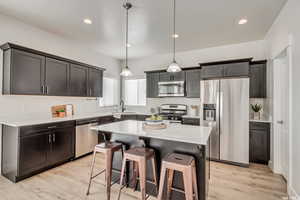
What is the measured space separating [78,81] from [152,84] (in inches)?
88.2

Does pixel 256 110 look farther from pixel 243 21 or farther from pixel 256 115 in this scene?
pixel 243 21

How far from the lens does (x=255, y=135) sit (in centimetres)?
331

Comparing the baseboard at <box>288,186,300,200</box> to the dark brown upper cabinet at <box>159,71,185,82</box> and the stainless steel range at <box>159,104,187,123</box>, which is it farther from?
the dark brown upper cabinet at <box>159,71,185,82</box>

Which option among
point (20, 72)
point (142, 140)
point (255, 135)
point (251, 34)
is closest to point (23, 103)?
point (20, 72)

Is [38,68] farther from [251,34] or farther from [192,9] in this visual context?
[251,34]

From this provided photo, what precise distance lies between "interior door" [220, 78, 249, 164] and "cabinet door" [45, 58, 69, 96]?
146 inches

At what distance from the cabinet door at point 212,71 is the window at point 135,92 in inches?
96.3

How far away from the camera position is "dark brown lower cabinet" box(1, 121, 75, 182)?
2.52 metres

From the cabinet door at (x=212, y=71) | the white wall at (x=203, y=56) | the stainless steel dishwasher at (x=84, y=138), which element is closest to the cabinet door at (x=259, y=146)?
the cabinet door at (x=212, y=71)

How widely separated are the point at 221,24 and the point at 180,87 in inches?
75.6

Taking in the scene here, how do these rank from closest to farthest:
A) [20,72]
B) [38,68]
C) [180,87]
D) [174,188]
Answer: [174,188] < [20,72] < [38,68] < [180,87]

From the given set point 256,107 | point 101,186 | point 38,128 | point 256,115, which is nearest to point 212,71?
point 256,107

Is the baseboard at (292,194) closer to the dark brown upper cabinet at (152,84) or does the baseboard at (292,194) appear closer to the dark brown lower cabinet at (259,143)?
the dark brown lower cabinet at (259,143)

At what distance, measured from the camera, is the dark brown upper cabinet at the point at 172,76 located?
14.6 ft
